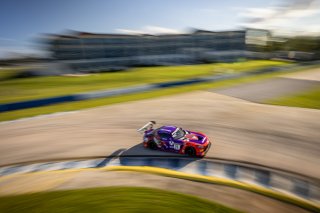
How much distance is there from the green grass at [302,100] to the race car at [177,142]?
481 inches

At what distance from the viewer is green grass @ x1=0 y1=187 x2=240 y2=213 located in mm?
7414

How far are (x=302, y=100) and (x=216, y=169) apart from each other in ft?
52.5

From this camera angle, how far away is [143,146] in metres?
12.6

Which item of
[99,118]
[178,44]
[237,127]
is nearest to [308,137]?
[237,127]

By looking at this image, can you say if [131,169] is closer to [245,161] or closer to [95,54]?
[245,161]

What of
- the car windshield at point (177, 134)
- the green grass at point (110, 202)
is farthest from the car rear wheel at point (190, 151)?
the green grass at point (110, 202)

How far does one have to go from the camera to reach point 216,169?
10227 mm

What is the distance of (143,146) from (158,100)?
1053 centimetres

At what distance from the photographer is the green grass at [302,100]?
20016 mm

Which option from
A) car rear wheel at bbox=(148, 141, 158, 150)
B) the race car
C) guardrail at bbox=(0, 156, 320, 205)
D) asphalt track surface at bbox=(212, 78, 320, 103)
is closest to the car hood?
the race car

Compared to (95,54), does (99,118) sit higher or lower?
lower

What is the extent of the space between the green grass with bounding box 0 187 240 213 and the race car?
3.23 meters

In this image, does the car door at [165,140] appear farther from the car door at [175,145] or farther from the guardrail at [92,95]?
the guardrail at [92,95]

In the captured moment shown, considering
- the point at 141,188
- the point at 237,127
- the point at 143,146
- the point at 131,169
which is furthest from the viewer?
the point at 237,127
